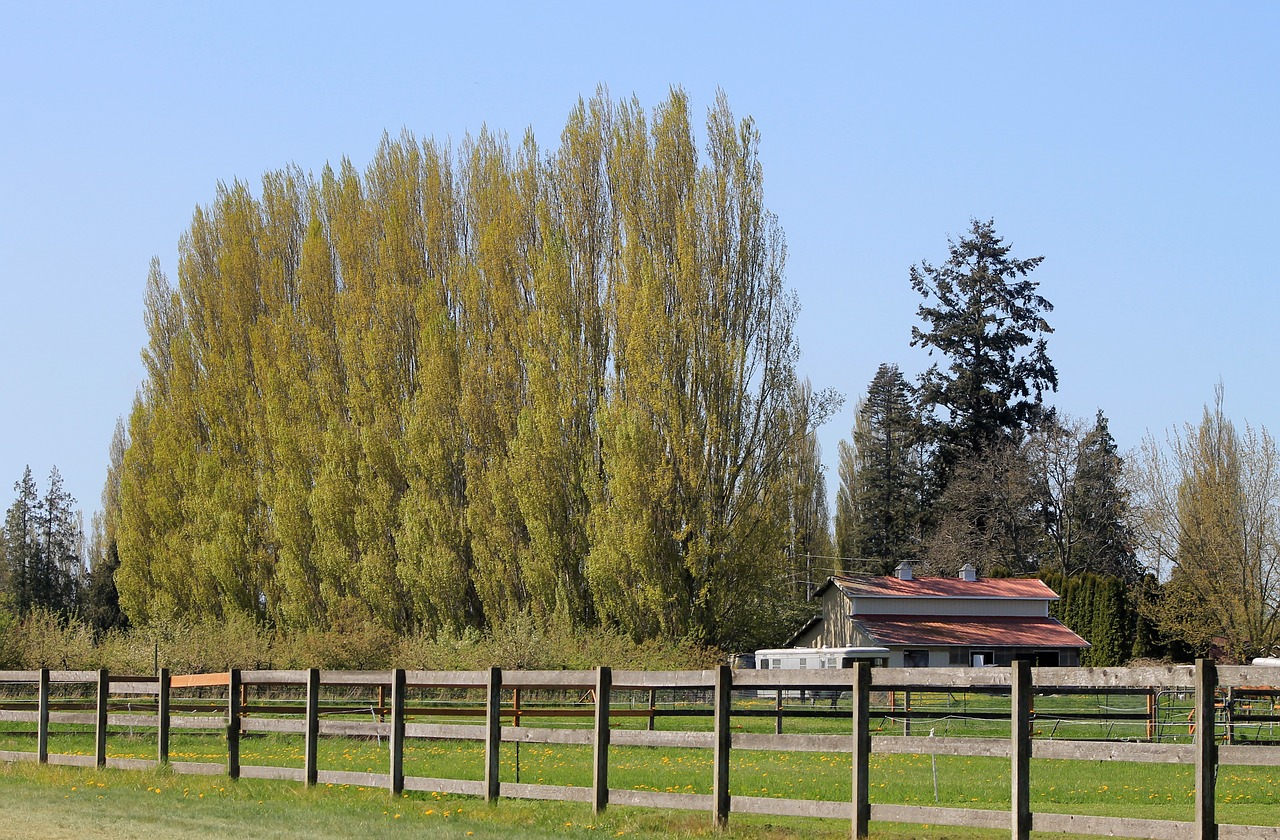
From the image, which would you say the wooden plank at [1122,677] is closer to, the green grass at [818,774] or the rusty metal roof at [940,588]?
the green grass at [818,774]

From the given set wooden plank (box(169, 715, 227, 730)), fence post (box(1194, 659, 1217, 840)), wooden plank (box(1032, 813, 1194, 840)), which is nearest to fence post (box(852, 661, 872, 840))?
wooden plank (box(1032, 813, 1194, 840))

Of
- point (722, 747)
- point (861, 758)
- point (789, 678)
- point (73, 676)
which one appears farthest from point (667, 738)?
point (73, 676)

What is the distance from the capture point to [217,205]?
55875mm

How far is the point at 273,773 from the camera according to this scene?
14555mm

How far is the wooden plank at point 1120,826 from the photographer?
821 cm

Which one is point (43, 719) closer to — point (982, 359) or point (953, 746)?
point (953, 746)

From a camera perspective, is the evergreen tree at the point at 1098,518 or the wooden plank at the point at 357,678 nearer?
the wooden plank at the point at 357,678

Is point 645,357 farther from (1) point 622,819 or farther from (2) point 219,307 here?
(1) point 622,819

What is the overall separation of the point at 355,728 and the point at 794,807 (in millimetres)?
6166

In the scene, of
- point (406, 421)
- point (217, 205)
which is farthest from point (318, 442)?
point (217, 205)

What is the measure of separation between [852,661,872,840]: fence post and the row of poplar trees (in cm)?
2824

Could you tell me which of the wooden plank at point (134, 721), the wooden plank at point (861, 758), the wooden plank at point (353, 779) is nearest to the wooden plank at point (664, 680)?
the wooden plank at point (861, 758)

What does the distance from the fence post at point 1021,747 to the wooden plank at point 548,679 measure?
3855 millimetres

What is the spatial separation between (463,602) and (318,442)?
9.01m
